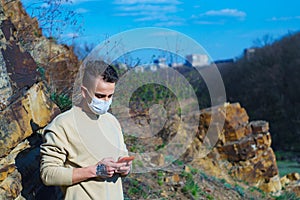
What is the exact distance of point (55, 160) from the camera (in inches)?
105

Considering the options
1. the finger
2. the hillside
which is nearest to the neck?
the finger

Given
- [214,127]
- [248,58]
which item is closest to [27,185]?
[214,127]

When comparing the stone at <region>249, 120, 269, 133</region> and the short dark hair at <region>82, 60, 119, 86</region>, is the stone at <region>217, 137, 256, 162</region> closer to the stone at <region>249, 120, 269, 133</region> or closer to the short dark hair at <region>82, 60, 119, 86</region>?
the stone at <region>249, 120, 269, 133</region>

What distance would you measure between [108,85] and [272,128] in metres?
19.9

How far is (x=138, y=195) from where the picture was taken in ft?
17.5

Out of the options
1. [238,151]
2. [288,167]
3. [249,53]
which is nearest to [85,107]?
[238,151]

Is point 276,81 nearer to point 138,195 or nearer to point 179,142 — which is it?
point 179,142

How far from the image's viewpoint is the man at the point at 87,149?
2.66m

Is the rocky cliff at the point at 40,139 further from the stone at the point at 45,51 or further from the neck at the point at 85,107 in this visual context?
the neck at the point at 85,107

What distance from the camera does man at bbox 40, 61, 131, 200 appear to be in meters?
2.66

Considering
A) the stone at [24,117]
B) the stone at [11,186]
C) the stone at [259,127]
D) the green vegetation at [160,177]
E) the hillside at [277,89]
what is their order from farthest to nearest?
1. the hillside at [277,89]
2. the stone at [259,127]
3. the green vegetation at [160,177]
4. the stone at [24,117]
5. the stone at [11,186]

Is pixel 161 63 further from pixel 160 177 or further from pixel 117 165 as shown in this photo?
pixel 117 165

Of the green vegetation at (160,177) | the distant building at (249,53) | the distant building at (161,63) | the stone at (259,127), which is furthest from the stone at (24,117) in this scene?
the distant building at (249,53)

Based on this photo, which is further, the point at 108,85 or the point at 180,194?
the point at 180,194
